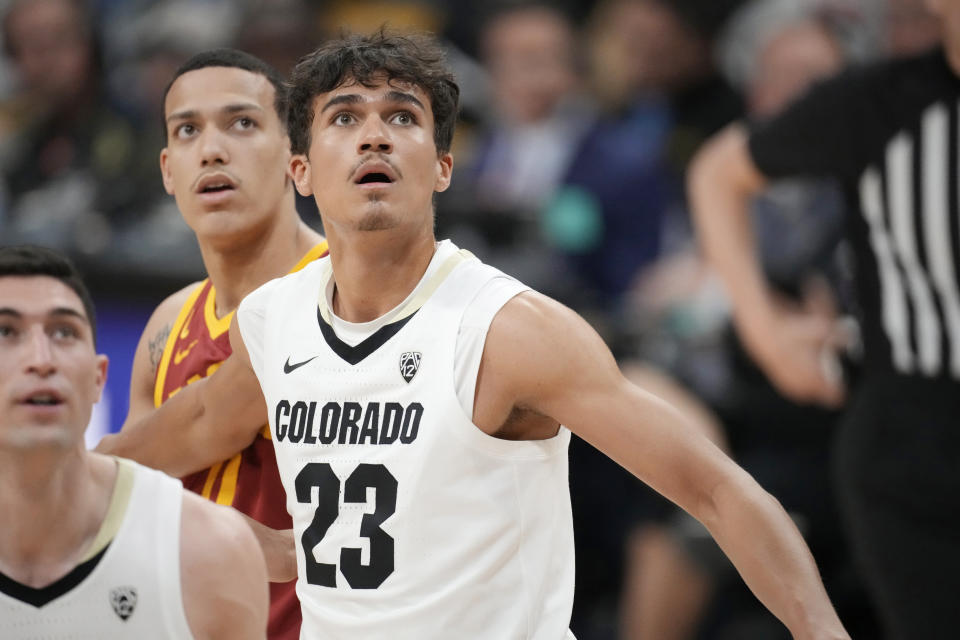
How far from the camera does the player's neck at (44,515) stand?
3.04m

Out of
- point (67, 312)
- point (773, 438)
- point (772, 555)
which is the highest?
point (67, 312)

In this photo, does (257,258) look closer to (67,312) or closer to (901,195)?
(67,312)

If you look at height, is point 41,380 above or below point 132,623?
above

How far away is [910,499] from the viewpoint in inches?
180

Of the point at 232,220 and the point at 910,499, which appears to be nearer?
the point at 232,220

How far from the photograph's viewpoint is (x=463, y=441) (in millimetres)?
3205

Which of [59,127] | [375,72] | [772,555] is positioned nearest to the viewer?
[772,555]

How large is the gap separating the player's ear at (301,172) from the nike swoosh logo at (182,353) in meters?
0.81

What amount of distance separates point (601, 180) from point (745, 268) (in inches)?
92.9

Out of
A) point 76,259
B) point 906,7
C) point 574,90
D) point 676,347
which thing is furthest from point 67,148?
point 906,7

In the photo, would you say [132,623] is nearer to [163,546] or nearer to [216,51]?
[163,546]

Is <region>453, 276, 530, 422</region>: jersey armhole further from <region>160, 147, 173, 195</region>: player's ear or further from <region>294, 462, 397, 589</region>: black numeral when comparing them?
<region>160, 147, 173, 195</region>: player's ear

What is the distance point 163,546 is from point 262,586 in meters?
0.22

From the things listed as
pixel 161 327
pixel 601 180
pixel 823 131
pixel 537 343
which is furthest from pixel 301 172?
pixel 601 180
